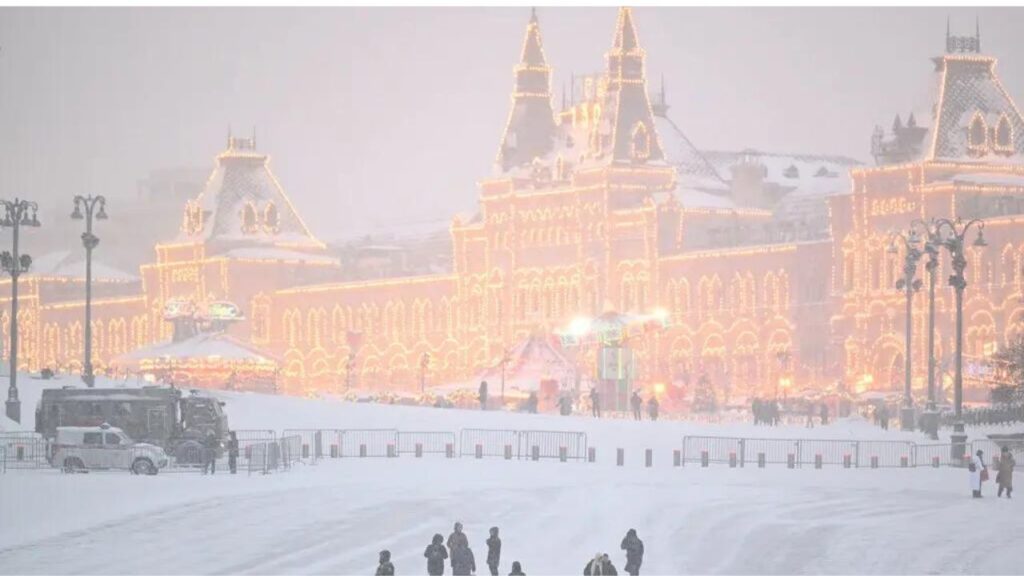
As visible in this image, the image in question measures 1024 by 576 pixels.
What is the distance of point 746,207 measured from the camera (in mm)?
142500

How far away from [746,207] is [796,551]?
92.3 metres

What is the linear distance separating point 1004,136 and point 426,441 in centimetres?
4721

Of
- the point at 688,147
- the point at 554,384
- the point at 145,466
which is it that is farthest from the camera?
the point at 688,147

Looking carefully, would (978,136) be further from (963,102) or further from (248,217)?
(248,217)

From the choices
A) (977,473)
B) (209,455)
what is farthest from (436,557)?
(209,455)

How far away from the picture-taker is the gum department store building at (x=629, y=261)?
114 meters

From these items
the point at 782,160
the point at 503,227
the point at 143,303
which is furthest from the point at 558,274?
the point at 143,303

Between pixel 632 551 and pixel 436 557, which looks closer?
pixel 436 557

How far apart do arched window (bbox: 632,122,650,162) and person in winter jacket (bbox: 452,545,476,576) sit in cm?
9382

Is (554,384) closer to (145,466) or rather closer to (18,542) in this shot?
(145,466)

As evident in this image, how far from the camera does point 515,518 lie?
55188mm

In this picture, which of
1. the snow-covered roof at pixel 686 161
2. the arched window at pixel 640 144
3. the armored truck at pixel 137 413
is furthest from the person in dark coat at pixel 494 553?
the snow-covered roof at pixel 686 161

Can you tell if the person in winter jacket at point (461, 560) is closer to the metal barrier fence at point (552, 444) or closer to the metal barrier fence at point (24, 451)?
the metal barrier fence at point (24, 451)

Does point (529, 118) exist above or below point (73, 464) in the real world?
above
